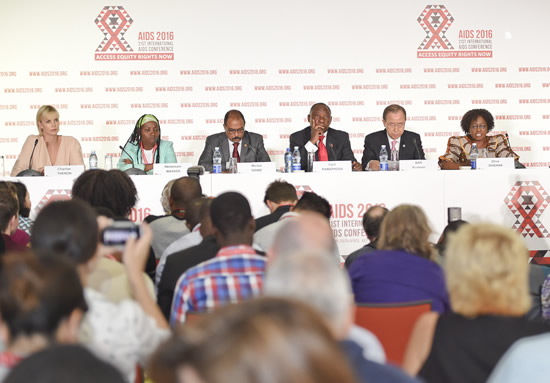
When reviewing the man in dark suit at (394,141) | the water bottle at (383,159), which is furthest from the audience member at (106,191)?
the man in dark suit at (394,141)

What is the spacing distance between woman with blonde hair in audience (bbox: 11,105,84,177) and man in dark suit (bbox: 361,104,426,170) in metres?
2.70

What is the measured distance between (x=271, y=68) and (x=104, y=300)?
6.50 meters

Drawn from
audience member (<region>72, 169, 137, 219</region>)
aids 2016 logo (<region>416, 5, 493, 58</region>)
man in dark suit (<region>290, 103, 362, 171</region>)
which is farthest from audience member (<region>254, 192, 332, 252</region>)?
aids 2016 logo (<region>416, 5, 493, 58</region>)

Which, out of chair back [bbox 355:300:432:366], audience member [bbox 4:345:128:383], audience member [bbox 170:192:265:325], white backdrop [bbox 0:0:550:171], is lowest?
chair back [bbox 355:300:432:366]

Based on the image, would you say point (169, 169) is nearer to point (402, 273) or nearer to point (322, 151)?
point (322, 151)

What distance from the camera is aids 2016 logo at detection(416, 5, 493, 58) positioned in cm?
811

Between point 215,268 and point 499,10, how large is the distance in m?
6.95

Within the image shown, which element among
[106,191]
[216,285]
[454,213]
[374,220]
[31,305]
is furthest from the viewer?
[454,213]

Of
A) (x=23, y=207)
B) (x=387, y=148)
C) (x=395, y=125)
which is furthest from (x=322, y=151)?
(x=23, y=207)

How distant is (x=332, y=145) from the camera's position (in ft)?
22.1

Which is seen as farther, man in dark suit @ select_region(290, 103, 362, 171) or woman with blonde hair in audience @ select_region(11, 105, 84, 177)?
man in dark suit @ select_region(290, 103, 362, 171)

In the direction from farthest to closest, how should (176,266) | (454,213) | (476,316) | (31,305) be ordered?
(454,213), (176,266), (476,316), (31,305)

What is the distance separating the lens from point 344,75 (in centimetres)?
808

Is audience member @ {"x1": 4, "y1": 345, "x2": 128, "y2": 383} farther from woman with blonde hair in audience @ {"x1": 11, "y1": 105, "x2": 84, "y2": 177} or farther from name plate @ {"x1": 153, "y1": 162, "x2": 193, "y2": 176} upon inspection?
woman with blonde hair in audience @ {"x1": 11, "y1": 105, "x2": 84, "y2": 177}
